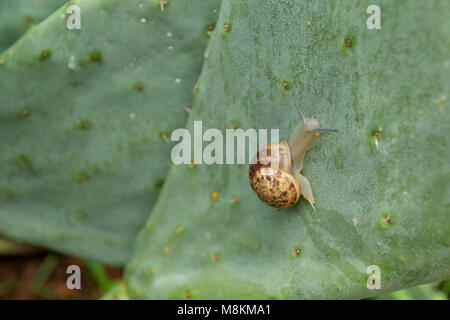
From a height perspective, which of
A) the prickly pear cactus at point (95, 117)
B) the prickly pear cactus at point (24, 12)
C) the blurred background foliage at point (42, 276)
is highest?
the prickly pear cactus at point (24, 12)

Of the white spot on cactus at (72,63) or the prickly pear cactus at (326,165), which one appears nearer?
the prickly pear cactus at (326,165)

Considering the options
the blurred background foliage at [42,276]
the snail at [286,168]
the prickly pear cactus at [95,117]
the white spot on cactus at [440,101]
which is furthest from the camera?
the blurred background foliage at [42,276]

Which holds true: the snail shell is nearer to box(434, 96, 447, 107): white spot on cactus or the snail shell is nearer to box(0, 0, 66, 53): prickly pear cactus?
box(434, 96, 447, 107): white spot on cactus

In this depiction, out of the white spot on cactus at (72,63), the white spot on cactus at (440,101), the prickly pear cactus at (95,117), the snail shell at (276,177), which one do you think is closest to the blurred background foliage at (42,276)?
the prickly pear cactus at (95,117)

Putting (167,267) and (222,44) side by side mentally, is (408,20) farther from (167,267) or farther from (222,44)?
(167,267)

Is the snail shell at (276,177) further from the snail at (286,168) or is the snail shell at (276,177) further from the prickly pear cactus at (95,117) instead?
the prickly pear cactus at (95,117)

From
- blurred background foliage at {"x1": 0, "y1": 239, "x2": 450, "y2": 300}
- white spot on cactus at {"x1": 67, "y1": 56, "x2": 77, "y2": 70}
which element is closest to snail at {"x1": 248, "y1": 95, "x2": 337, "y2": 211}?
white spot on cactus at {"x1": 67, "y1": 56, "x2": 77, "y2": 70}

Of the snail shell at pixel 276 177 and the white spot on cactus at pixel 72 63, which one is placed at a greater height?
the white spot on cactus at pixel 72 63
